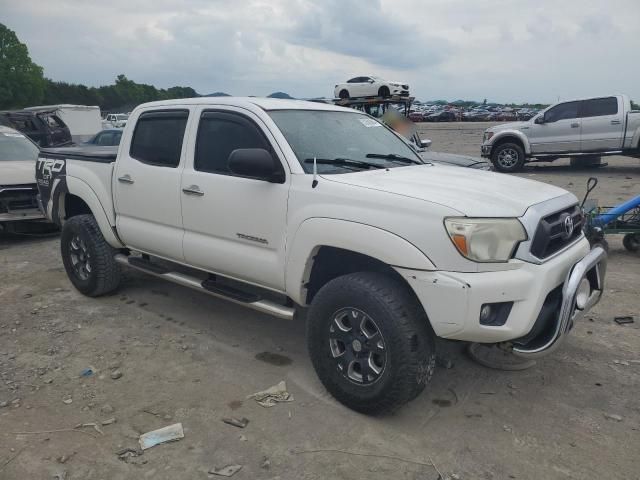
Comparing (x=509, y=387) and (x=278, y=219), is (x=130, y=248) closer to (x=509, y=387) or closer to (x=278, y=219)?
(x=278, y=219)

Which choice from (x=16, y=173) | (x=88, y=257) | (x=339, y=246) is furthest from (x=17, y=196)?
(x=339, y=246)

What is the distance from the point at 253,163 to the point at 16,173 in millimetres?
5990

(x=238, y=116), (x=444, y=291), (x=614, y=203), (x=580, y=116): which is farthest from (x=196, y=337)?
(x=580, y=116)

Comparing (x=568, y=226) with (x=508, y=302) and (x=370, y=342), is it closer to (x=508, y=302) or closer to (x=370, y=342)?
(x=508, y=302)

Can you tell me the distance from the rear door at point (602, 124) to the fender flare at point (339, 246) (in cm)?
1252

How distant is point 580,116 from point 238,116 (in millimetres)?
12320

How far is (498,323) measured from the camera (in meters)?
2.85

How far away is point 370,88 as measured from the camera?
71.4ft

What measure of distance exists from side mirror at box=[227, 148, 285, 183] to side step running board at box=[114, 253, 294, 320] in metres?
0.86

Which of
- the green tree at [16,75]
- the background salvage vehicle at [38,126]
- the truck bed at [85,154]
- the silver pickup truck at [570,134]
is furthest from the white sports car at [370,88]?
the green tree at [16,75]

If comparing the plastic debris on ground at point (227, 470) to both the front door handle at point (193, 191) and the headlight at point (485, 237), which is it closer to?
the headlight at point (485, 237)

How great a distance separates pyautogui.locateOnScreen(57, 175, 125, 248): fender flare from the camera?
16.4 feet

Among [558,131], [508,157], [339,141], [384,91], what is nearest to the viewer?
[339,141]

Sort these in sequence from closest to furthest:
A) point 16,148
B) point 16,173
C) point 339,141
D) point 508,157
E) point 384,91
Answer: point 339,141
point 16,173
point 16,148
point 508,157
point 384,91
